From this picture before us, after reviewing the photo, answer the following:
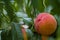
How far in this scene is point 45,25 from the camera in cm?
56

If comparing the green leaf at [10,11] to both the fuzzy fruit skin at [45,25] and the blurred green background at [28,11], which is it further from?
the fuzzy fruit skin at [45,25]

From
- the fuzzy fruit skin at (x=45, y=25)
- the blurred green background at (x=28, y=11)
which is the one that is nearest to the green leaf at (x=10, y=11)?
the blurred green background at (x=28, y=11)

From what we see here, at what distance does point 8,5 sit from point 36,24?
154mm

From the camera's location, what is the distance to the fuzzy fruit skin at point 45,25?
558 mm

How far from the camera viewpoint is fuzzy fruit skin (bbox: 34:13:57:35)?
1.83 ft

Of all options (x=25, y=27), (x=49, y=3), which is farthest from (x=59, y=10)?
(x=25, y=27)

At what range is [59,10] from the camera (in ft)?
1.85

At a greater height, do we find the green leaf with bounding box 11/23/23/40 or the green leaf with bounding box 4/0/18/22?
the green leaf with bounding box 4/0/18/22

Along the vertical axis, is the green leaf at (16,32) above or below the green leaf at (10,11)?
below

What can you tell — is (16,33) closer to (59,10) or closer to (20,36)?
(20,36)

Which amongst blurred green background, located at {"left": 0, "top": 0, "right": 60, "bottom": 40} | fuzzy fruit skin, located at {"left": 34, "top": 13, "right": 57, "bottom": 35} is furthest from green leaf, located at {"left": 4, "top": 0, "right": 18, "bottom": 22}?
fuzzy fruit skin, located at {"left": 34, "top": 13, "right": 57, "bottom": 35}

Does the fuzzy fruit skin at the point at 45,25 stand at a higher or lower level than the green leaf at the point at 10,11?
lower

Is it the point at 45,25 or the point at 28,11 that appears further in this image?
the point at 28,11

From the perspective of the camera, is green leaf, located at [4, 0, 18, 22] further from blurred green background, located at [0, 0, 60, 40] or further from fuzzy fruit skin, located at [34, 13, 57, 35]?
fuzzy fruit skin, located at [34, 13, 57, 35]
